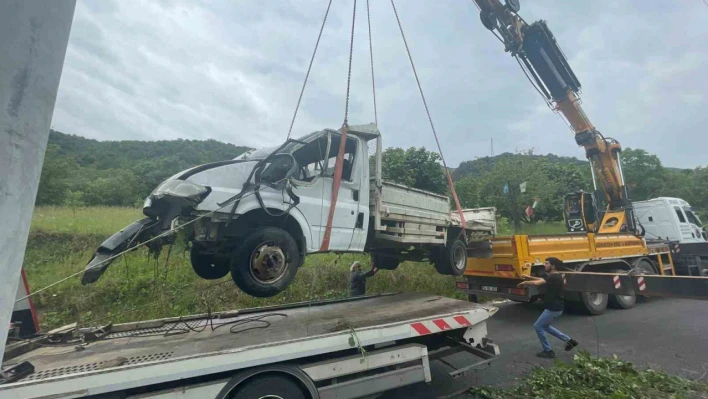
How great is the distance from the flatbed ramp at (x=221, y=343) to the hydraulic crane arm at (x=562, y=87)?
718cm

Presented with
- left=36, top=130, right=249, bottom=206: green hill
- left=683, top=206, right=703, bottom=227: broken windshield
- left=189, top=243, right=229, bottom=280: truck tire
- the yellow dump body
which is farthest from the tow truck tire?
left=683, top=206, right=703, bottom=227: broken windshield

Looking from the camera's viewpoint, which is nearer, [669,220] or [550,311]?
[550,311]

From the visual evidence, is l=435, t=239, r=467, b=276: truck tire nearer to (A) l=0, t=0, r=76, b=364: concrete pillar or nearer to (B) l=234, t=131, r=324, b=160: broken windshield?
(B) l=234, t=131, r=324, b=160: broken windshield

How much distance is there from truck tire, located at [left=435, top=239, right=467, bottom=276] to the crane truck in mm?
1158

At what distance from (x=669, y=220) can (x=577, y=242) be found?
5.16 m

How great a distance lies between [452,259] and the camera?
19.3 ft

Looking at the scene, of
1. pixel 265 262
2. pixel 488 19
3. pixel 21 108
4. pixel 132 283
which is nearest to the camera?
pixel 21 108

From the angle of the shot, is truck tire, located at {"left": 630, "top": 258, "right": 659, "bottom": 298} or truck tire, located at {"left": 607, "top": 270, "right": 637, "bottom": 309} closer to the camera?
truck tire, located at {"left": 607, "top": 270, "right": 637, "bottom": 309}

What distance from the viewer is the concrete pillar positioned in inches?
67.7

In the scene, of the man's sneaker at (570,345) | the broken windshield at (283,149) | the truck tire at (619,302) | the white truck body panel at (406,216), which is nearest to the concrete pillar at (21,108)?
the broken windshield at (283,149)

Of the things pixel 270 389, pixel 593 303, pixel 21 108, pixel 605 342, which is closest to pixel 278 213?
pixel 270 389

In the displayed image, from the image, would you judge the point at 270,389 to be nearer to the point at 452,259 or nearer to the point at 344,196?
the point at 344,196

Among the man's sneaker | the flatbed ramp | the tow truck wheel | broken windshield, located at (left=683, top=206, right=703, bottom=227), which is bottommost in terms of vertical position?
the man's sneaker

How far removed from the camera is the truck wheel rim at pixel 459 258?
19.5ft
